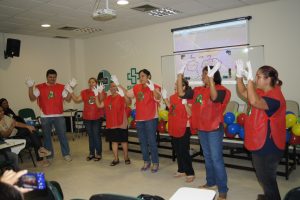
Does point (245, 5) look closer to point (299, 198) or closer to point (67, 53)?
point (299, 198)

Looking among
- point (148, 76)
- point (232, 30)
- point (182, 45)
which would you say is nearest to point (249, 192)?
point (148, 76)

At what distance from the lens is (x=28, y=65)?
7.55 metres

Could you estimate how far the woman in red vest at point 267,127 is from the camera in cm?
233

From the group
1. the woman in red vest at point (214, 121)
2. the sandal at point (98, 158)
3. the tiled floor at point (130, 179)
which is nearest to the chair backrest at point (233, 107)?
the tiled floor at point (130, 179)

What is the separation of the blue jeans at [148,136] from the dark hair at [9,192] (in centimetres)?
317

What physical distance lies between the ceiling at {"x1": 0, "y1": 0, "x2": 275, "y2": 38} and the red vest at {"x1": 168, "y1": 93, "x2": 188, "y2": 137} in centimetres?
206

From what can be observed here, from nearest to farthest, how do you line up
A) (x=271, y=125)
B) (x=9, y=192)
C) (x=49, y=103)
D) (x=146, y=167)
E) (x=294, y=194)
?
(x=9, y=192) → (x=294, y=194) → (x=271, y=125) → (x=146, y=167) → (x=49, y=103)

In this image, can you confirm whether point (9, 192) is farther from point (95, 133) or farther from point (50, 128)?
point (50, 128)

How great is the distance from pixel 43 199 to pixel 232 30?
4945 mm

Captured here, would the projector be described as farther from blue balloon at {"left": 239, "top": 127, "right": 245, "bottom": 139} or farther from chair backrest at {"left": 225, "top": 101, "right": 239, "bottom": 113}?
chair backrest at {"left": 225, "top": 101, "right": 239, "bottom": 113}

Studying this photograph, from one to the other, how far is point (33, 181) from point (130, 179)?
2.98m

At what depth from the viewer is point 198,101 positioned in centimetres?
314

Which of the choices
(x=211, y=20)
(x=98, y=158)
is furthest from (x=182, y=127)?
(x=211, y=20)

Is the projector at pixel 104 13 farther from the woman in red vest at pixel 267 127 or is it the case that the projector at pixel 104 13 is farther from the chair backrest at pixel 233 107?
the chair backrest at pixel 233 107
